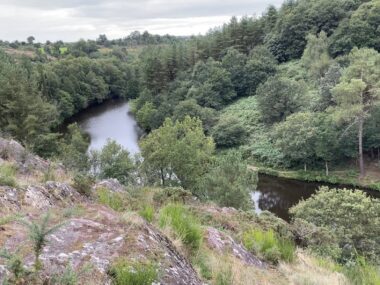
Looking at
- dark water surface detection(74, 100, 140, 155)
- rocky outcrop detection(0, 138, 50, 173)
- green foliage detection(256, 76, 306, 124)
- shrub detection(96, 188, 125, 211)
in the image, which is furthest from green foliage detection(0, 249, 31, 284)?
green foliage detection(256, 76, 306, 124)

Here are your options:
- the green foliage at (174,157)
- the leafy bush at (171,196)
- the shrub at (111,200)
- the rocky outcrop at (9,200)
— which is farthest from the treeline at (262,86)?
the rocky outcrop at (9,200)

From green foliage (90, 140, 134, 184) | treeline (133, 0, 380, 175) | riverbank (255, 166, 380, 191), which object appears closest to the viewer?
green foliage (90, 140, 134, 184)

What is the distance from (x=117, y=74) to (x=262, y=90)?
2034 inches

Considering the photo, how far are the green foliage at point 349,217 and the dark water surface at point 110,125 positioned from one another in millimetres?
28733

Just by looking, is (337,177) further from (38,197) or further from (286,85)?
(38,197)

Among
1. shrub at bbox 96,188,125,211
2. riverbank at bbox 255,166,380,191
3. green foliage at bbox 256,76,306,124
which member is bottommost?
riverbank at bbox 255,166,380,191

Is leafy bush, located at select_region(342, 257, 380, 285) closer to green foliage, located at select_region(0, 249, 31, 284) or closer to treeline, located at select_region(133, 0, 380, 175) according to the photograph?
green foliage, located at select_region(0, 249, 31, 284)

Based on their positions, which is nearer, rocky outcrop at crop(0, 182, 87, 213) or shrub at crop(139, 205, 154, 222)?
rocky outcrop at crop(0, 182, 87, 213)

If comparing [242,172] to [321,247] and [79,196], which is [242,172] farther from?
[79,196]

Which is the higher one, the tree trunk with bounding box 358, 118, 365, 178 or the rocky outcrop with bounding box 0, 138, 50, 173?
the rocky outcrop with bounding box 0, 138, 50, 173

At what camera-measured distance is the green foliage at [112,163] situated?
99.8ft

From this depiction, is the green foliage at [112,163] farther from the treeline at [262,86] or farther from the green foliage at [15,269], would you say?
the green foliage at [15,269]

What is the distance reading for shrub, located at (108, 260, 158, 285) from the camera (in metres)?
4.45

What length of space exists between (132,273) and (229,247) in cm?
372
